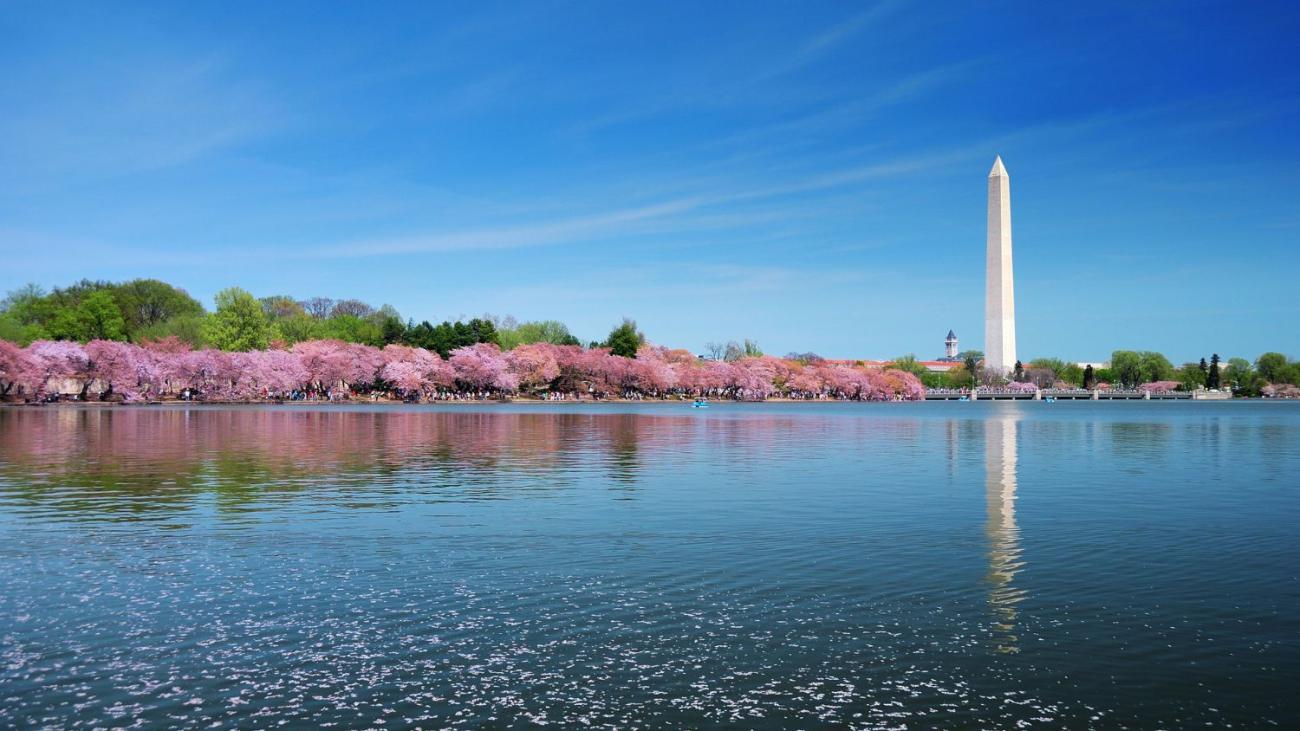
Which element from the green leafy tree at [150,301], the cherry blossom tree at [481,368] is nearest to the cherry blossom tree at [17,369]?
the green leafy tree at [150,301]

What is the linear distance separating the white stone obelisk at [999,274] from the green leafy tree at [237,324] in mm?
89255

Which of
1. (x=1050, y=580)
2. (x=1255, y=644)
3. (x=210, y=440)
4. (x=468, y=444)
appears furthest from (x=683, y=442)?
(x=1255, y=644)

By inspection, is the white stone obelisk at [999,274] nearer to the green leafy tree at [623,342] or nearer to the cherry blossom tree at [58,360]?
the green leafy tree at [623,342]

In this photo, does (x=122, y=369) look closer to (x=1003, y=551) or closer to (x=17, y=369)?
(x=17, y=369)

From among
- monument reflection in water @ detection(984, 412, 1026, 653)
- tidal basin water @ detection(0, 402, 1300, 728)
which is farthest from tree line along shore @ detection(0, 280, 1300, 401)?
monument reflection in water @ detection(984, 412, 1026, 653)

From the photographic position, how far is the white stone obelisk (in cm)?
11894

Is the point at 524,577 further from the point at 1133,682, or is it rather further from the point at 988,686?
the point at 1133,682

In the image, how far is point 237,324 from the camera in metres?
109

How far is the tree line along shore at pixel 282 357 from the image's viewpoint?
95.1m

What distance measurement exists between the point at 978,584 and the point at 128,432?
42.8 metres

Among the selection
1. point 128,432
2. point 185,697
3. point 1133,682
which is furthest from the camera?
point 128,432

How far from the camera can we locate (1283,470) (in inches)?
1163

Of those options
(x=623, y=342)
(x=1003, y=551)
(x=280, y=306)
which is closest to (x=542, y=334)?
(x=623, y=342)

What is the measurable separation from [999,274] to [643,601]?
119076mm
